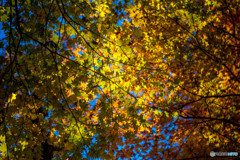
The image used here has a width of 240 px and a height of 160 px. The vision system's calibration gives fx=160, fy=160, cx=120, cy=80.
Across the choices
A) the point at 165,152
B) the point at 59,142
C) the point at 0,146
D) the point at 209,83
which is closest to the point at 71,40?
the point at 59,142

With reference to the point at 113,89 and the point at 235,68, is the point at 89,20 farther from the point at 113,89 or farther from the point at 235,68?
the point at 235,68

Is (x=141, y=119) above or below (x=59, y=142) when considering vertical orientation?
above

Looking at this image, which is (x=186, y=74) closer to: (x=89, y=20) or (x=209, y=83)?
(x=209, y=83)

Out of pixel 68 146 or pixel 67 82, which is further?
pixel 67 82

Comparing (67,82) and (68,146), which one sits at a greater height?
(67,82)

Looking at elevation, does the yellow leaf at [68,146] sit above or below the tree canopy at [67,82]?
below

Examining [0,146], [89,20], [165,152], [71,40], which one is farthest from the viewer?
[165,152]

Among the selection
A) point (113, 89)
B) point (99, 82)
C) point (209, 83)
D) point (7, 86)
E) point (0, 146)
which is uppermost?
point (209, 83)

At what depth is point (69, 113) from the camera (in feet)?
11.7

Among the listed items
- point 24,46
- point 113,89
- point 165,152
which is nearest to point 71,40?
point 24,46

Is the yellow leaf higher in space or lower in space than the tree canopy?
lower

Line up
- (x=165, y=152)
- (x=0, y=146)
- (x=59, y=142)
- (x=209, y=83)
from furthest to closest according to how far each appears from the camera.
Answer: (x=165, y=152)
(x=209, y=83)
(x=59, y=142)
(x=0, y=146)

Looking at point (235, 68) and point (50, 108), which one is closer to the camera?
point (50, 108)

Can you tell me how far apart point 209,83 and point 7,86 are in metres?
6.30
